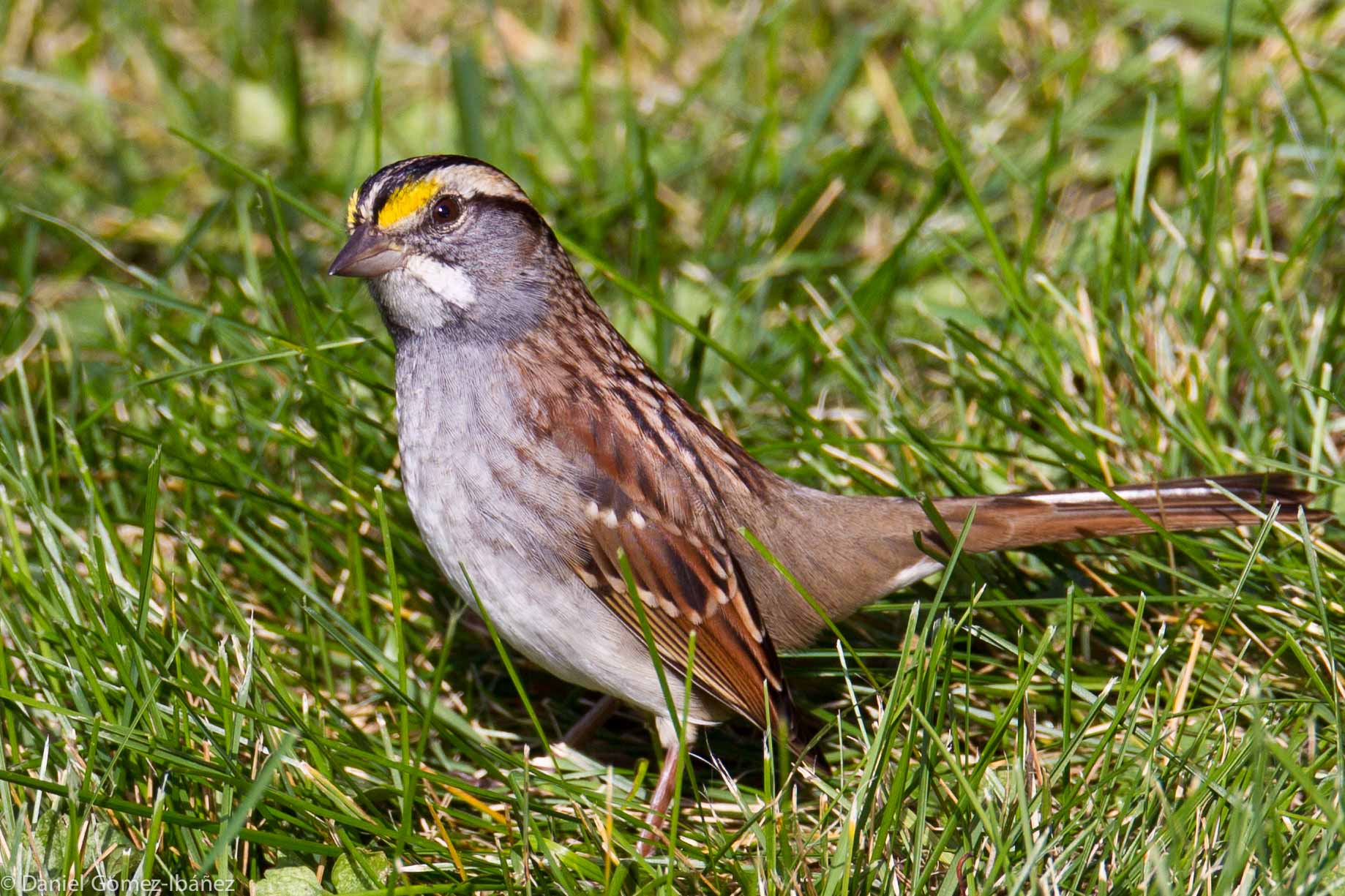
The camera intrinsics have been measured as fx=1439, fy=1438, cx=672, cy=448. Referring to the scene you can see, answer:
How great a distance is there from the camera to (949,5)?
19.4ft

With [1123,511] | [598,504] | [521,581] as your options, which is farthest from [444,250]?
[1123,511]

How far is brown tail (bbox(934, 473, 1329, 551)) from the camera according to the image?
3.43 meters

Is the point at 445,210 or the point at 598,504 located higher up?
the point at 445,210

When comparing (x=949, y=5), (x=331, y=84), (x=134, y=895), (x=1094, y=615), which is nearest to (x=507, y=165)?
(x=331, y=84)

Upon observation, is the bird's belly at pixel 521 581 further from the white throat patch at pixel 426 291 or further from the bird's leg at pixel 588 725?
the bird's leg at pixel 588 725

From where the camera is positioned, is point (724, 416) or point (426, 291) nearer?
point (426, 291)

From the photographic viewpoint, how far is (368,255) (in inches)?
134

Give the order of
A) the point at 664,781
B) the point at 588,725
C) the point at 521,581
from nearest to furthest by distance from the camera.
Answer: the point at 521,581, the point at 664,781, the point at 588,725

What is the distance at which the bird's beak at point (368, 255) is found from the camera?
3.37 metres

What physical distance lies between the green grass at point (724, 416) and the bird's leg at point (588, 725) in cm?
12

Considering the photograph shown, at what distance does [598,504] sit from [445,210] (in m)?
0.81

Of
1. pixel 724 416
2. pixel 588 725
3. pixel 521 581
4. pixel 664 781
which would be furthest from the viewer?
pixel 724 416

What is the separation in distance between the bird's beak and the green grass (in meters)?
0.41

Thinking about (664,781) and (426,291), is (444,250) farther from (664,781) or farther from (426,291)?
(664,781)
